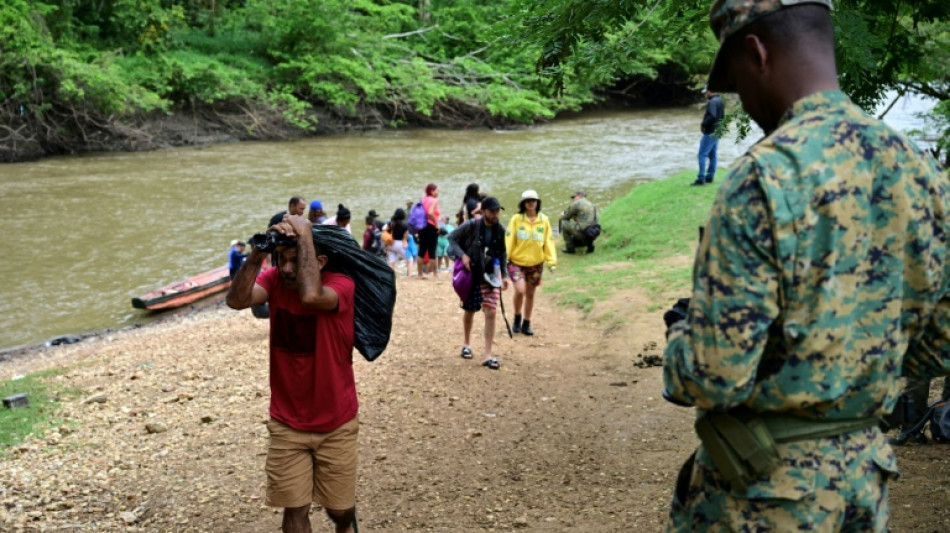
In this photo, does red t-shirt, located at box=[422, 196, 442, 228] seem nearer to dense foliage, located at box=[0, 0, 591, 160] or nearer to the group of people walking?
the group of people walking

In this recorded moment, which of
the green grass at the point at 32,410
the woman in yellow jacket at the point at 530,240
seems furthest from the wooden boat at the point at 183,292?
the woman in yellow jacket at the point at 530,240

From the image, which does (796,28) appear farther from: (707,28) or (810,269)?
(707,28)

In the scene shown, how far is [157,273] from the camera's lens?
20.1m

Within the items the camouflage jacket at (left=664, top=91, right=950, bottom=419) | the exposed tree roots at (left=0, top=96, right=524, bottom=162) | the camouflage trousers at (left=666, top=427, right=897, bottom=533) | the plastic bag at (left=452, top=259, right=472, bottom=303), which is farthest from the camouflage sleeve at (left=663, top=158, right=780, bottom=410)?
the exposed tree roots at (left=0, top=96, right=524, bottom=162)

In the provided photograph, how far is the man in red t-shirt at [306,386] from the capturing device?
15.0 feet

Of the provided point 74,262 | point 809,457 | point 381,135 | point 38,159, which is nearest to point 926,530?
point 809,457

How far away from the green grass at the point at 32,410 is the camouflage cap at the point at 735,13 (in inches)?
279

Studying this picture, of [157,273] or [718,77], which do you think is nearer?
[718,77]

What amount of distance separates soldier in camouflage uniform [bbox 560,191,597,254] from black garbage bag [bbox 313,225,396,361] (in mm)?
12105

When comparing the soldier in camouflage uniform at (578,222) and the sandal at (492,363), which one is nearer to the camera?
the sandal at (492,363)

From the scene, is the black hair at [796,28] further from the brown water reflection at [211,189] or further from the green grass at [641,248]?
the brown water reflection at [211,189]

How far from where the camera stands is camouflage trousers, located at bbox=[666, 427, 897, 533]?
2191mm

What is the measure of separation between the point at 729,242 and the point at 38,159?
32.8 meters

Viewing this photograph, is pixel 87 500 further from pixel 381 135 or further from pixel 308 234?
pixel 381 135
